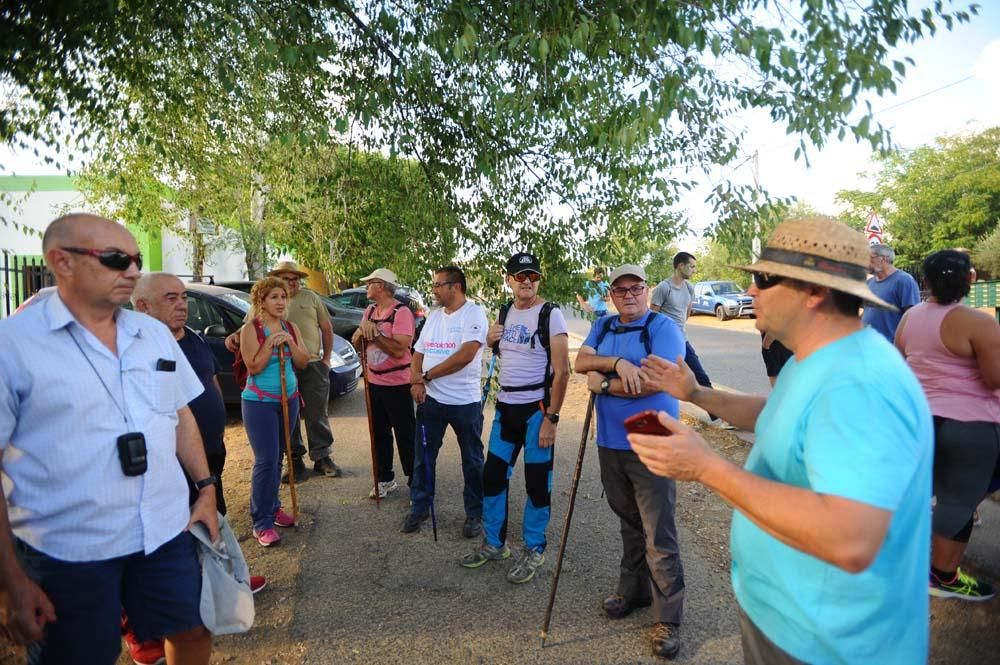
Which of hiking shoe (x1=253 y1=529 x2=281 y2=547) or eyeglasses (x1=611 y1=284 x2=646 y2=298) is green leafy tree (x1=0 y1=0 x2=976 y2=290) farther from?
hiking shoe (x1=253 y1=529 x2=281 y2=547)

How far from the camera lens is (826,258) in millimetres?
1605

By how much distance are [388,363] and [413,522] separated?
1.37 m

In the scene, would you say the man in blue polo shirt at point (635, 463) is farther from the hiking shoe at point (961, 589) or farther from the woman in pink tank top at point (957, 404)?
the hiking shoe at point (961, 589)

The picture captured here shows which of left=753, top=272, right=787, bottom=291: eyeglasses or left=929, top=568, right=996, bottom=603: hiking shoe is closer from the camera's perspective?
left=753, top=272, right=787, bottom=291: eyeglasses

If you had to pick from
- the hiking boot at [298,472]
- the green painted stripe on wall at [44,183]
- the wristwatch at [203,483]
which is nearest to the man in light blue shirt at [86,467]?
the wristwatch at [203,483]

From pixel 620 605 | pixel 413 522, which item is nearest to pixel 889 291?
pixel 620 605

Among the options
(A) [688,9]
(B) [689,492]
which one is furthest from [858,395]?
(B) [689,492]

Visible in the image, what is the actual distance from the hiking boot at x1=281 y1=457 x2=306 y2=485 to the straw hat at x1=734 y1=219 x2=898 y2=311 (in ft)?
17.3

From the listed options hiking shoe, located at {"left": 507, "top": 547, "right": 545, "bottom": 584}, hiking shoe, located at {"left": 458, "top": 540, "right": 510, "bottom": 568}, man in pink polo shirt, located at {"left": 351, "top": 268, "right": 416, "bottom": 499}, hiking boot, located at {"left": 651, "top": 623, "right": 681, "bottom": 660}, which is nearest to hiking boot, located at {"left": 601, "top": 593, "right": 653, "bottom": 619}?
hiking boot, located at {"left": 651, "top": 623, "right": 681, "bottom": 660}

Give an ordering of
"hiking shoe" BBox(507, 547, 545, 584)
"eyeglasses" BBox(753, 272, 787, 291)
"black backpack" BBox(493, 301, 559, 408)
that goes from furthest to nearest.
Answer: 1. "black backpack" BBox(493, 301, 559, 408)
2. "hiking shoe" BBox(507, 547, 545, 584)
3. "eyeglasses" BBox(753, 272, 787, 291)

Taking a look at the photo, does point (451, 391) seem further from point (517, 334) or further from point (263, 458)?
point (263, 458)

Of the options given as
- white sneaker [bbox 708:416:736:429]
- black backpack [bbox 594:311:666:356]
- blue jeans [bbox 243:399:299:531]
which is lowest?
white sneaker [bbox 708:416:736:429]

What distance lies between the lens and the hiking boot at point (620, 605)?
348cm

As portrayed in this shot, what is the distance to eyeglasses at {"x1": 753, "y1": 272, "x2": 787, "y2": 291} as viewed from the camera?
1682 millimetres
